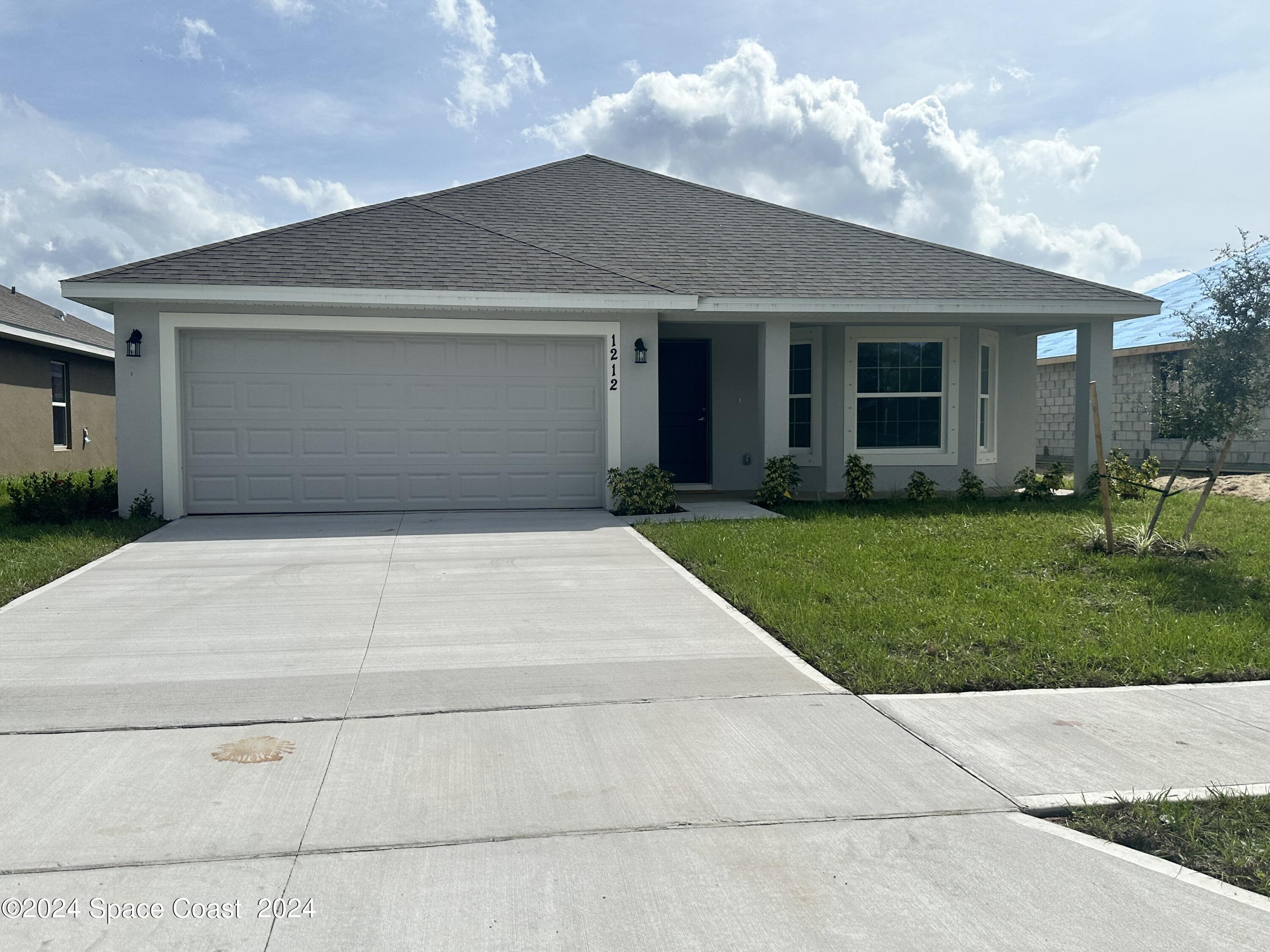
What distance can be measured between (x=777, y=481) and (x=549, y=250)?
444 centimetres

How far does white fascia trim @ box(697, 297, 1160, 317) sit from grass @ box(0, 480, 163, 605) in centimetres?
731

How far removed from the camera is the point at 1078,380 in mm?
13930

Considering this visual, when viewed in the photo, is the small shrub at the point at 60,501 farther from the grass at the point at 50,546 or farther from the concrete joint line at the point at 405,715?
the concrete joint line at the point at 405,715

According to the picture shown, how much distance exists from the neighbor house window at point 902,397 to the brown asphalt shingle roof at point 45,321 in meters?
12.3

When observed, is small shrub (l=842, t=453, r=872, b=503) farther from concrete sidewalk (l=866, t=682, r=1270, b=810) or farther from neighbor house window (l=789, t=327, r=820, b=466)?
concrete sidewalk (l=866, t=682, r=1270, b=810)

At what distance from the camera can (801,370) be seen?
48.3 ft

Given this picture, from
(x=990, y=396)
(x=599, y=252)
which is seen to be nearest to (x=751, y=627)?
(x=599, y=252)

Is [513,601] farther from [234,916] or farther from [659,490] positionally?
[659,490]

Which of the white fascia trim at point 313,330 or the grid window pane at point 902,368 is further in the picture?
the grid window pane at point 902,368

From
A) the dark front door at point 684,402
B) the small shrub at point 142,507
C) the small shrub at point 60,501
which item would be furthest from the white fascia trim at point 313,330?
the dark front door at point 684,402

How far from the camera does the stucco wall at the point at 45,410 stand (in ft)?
56.0

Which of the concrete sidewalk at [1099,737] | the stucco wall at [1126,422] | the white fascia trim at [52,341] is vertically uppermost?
the white fascia trim at [52,341]

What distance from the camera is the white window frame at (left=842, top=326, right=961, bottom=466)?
47.0 ft

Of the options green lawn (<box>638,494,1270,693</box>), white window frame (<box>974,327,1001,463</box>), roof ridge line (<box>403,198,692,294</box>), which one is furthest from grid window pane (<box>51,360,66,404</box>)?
white window frame (<box>974,327,1001,463</box>)
